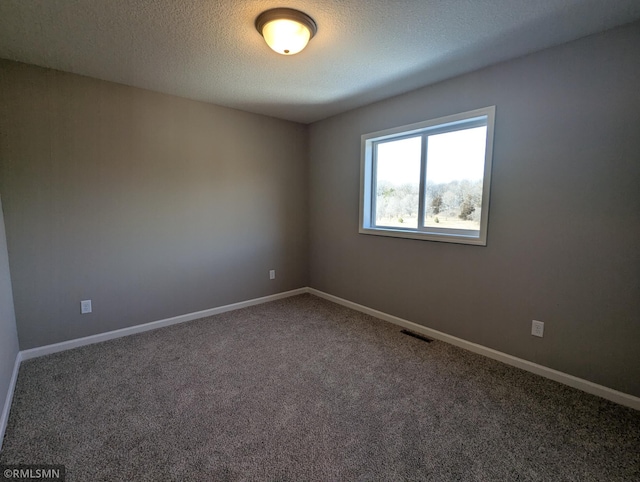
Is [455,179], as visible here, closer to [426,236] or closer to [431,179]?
[431,179]

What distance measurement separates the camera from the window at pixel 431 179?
2596 millimetres

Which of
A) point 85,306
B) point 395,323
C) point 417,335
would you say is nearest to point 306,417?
point 417,335

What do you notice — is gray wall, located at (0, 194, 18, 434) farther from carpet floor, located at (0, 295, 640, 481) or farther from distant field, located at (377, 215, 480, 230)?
distant field, located at (377, 215, 480, 230)

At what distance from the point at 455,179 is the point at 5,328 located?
3.72 meters

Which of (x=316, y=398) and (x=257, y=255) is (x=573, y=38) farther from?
(x=257, y=255)

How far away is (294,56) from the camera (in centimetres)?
229

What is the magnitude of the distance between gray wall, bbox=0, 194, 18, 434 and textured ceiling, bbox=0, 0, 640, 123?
1463 mm

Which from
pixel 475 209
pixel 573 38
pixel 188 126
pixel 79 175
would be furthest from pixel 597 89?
pixel 79 175

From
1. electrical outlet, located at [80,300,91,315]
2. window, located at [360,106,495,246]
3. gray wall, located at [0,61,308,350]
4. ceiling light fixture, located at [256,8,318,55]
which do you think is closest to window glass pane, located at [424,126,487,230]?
window, located at [360,106,495,246]

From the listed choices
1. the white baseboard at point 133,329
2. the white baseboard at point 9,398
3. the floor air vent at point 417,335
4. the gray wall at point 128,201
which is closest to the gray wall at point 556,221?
the floor air vent at point 417,335

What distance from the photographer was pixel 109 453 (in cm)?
154

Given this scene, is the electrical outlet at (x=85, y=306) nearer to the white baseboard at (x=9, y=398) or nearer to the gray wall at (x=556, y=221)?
the white baseboard at (x=9, y=398)

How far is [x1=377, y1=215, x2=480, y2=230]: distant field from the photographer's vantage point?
2.72 meters

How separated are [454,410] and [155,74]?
138 inches
